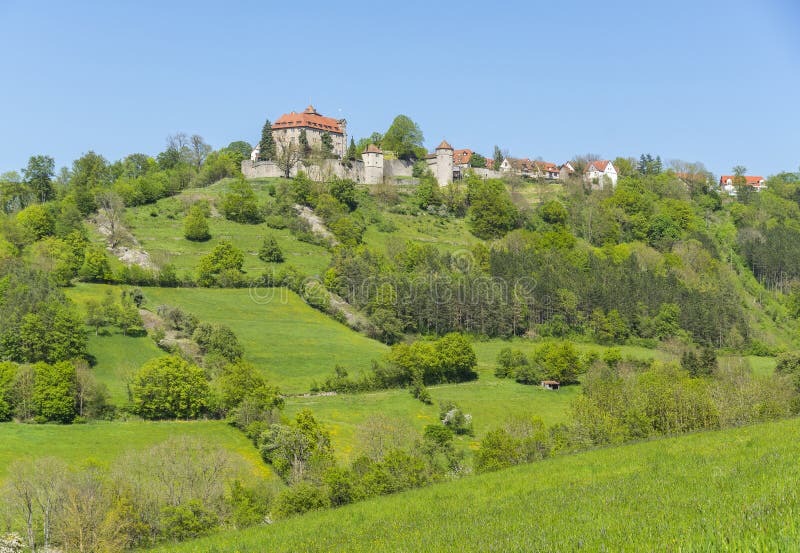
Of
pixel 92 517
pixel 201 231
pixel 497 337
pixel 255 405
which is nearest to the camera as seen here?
pixel 92 517

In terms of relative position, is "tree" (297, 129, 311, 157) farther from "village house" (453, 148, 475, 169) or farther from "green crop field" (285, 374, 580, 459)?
"green crop field" (285, 374, 580, 459)

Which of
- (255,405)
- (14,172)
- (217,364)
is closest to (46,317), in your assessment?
(217,364)

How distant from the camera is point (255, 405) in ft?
217

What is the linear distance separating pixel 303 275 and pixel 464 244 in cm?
3877

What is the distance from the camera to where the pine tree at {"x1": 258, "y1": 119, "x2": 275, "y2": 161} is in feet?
514

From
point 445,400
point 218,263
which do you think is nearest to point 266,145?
point 218,263

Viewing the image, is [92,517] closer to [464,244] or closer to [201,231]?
[201,231]

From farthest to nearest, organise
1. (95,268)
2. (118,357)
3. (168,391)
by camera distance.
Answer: (95,268)
(118,357)
(168,391)

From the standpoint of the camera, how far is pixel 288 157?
156625 mm

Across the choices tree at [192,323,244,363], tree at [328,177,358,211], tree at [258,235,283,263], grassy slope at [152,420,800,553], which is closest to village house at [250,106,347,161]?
tree at [328,177,358,211]

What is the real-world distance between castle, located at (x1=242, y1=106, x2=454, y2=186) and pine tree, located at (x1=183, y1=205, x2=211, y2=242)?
A: 35196mm

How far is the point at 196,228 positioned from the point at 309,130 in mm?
56828

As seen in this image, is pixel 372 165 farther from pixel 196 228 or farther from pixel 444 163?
pixel 196 228

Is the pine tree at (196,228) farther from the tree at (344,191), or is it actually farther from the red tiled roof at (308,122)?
the red tiled roof at (308,122)
